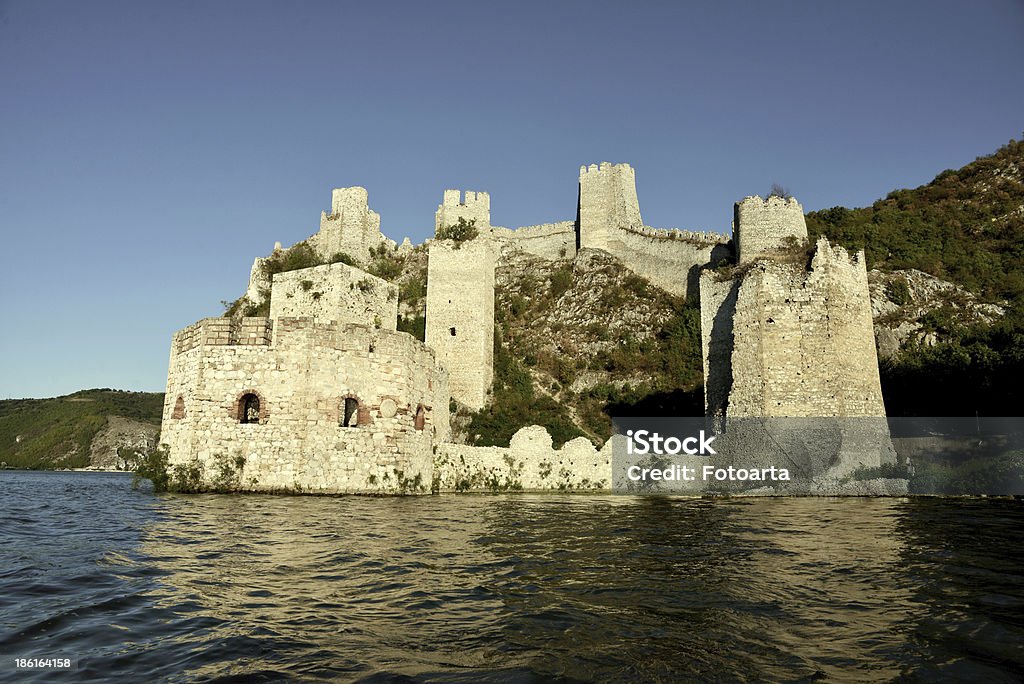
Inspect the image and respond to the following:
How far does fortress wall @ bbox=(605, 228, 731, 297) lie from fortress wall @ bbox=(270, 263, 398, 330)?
25.1 m

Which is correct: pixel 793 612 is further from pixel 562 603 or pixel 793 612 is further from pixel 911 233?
pixel 911 233

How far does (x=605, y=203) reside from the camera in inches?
2181

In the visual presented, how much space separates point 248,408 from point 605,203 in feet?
143

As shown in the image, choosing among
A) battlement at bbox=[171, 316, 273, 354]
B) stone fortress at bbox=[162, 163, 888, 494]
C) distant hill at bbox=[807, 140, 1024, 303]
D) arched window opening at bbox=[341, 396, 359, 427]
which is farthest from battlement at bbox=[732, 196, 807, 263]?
battlement at bbox=[171, 316, 273, 354]

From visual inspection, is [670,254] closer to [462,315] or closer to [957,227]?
[957,227]

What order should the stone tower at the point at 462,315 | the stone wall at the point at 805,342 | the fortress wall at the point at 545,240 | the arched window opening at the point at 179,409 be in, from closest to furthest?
1. the arched window opening at the point at 179,409
2. the stone wall at the point at 805,342
3. the stone tower at the point at 462,315
4. the fortress wall at the point at 545,240

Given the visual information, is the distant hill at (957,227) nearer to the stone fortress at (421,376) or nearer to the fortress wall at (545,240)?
the stone fortress at (421,376)

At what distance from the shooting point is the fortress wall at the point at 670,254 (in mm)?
45938

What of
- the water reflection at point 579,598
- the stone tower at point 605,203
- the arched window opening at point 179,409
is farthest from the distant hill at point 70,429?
the water reflection at point 579,598

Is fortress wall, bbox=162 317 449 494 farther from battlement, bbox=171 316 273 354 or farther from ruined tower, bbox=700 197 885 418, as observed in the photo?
ruined tower, bbox=700 197 885 418

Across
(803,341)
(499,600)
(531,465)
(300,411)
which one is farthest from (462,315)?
(499,600)

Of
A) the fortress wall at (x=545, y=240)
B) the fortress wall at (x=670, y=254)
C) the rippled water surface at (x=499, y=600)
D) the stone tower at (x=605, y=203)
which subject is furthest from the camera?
the fortress wall at (x=545, y=240)

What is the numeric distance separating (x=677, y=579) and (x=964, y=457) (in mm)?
20908

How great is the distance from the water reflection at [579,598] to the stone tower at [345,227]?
33.7m
